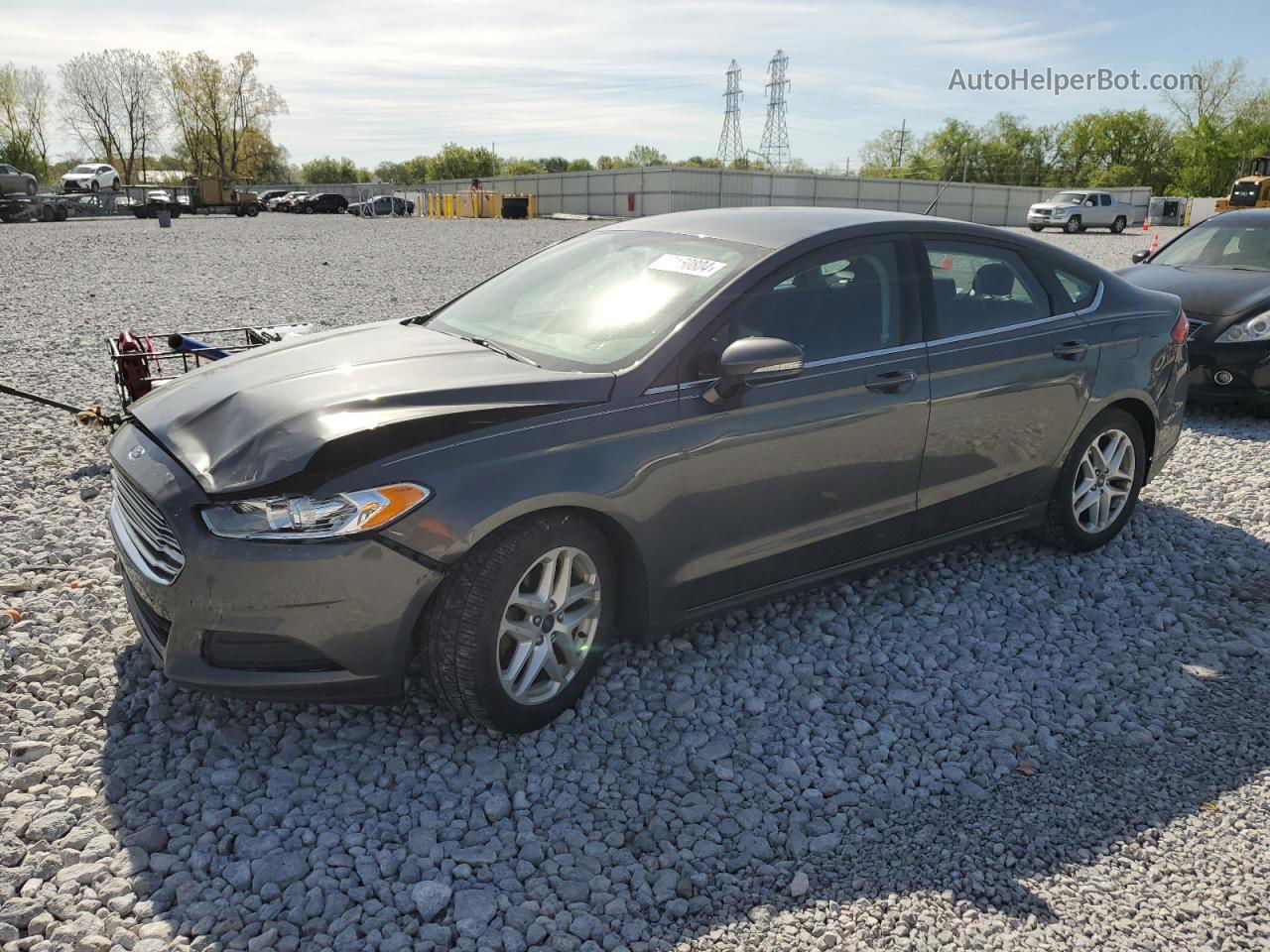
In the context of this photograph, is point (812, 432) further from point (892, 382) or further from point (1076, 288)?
point (1076, 288)

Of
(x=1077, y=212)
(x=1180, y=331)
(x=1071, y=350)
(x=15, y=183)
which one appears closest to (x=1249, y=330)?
(x=1180, y=331)

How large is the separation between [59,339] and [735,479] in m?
9.45

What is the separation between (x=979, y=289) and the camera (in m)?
4.51

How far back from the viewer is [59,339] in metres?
10.4

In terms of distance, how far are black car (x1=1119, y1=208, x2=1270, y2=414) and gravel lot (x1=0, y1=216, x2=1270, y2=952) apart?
3296 mm

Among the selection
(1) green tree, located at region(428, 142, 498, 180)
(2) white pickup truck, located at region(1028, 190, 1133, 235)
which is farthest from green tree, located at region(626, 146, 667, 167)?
(2) white pickup truck, located at region(1028, 190, 1133, 235)

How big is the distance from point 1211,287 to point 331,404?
7.57 meters

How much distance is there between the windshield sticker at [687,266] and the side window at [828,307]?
21 centimetres

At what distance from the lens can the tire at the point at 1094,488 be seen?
16.2 ft

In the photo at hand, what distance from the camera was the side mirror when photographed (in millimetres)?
3451

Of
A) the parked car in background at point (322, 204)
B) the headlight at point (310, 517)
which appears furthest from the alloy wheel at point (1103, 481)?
the parked car in background at point (322, 204)

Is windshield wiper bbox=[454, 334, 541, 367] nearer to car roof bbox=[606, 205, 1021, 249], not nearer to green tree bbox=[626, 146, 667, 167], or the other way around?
car roof bbox=[606, 205, 1021, 249]

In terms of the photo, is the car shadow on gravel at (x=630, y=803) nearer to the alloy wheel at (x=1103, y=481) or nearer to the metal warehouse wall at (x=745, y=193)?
the alloy wheel at (x=1103, y=481)

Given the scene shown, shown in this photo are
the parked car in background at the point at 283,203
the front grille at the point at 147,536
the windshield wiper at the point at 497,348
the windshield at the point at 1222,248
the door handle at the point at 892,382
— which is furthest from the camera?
the parked car in background at the point at 283,203
